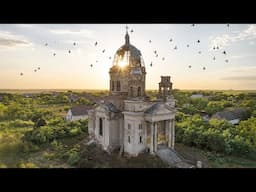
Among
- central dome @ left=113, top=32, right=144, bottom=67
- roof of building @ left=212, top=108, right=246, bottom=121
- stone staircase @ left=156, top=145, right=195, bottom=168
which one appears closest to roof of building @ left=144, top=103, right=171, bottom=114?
stone staircase @ left=156, top=145, right=195, bottom=168

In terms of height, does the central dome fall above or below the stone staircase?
above

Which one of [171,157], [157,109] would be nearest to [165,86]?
[157,109]

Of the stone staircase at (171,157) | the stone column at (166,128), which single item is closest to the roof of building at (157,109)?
the stone column at (166,128)

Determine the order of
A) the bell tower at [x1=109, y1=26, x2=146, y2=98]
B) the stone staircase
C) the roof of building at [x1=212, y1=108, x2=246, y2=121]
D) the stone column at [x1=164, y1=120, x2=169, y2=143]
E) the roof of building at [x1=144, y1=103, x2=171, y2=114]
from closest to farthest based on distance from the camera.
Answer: the stone staircase, the roof of building at [x1=144, y1=103, x2=171, y2=114], the stone column at [x1=164, y1=120, x2=169, y2=143], the bell tower at [x1=109, y1=26, x2=146, y2=98], the roof of building at [x1=212, y1=108, x2=246, y2=121]

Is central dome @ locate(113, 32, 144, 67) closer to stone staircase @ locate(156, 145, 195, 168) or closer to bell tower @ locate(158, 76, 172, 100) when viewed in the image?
bell tower @ locate(158, 76, 172, 100)
